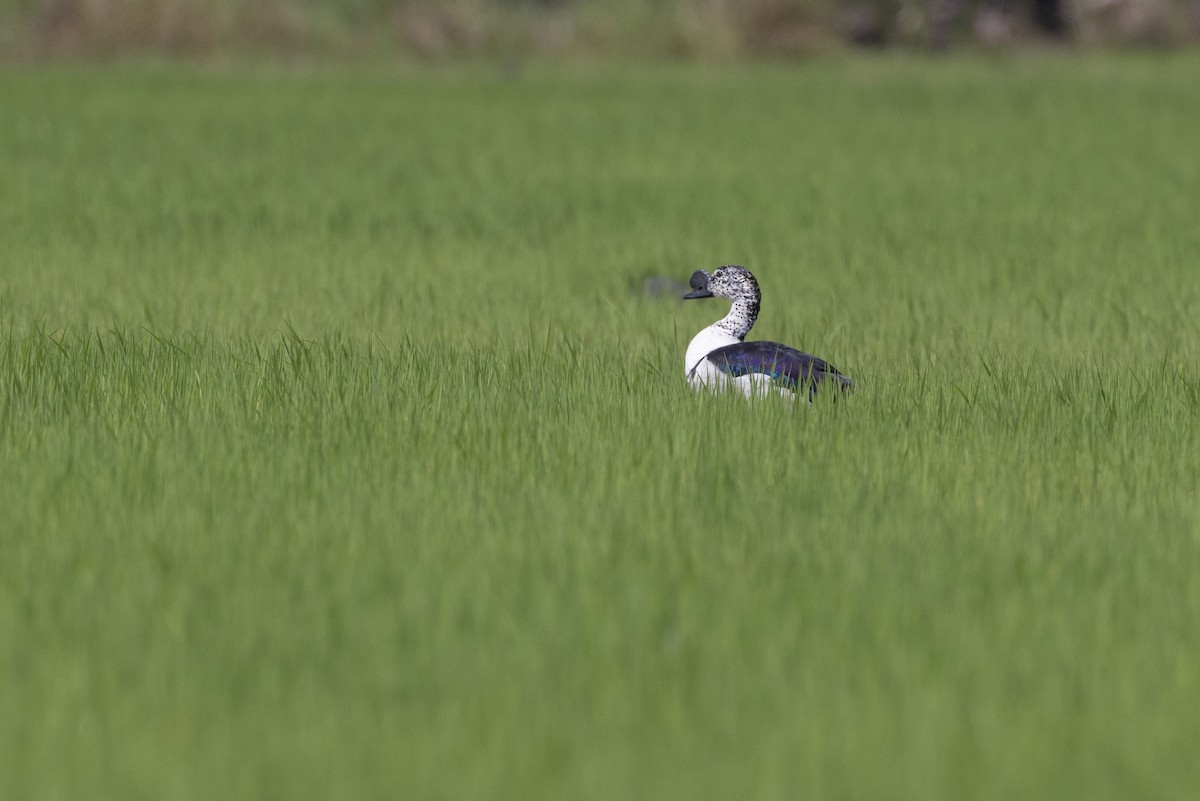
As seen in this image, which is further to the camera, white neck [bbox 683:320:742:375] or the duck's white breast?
white neck [bbox 683:320:742:375]

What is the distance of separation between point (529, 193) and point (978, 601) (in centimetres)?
726

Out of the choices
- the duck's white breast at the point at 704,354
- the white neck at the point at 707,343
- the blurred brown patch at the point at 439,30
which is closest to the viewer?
the duck's white breast at the point at 704,354

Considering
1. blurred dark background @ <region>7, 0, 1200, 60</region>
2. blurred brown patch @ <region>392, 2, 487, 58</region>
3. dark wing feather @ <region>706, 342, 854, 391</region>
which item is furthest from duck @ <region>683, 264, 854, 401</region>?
blurred brown patch @ <region>392, 2, 487, 58</region>

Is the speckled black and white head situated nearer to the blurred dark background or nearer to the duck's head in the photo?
the duck's head

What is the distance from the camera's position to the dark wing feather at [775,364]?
5.11m

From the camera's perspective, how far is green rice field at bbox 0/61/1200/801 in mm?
2912

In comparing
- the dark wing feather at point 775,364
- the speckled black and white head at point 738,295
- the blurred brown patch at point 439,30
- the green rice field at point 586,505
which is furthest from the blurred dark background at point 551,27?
the dark wing feather at point 775,364

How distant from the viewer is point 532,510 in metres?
4.25

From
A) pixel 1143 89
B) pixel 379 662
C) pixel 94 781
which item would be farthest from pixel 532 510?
pixel 1143 89

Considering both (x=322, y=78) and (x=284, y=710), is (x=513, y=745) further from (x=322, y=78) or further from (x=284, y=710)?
(x=322, y=78)

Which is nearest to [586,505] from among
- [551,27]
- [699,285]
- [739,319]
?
[739,319]

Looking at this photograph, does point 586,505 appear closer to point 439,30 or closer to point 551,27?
point 439,30

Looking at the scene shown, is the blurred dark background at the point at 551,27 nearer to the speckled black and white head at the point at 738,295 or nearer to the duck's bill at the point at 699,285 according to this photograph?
the duck's bill at the point at 699,285

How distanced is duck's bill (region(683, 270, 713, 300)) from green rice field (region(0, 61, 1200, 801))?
28cm
